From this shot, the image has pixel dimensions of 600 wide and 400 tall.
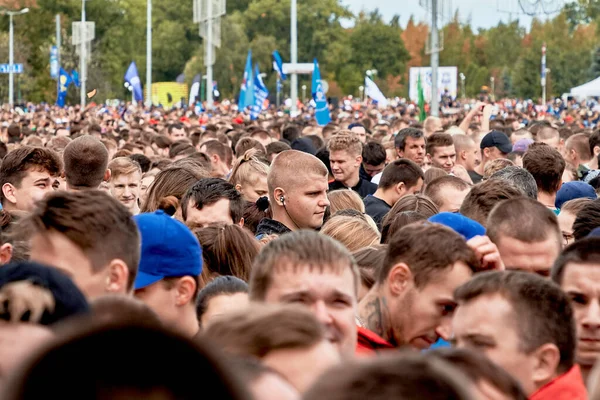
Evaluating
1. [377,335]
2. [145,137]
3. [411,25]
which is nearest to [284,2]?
[411,25]

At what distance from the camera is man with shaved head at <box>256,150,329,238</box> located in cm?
805

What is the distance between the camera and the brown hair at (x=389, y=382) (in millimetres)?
1951

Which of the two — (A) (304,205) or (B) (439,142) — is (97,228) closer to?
(A) (304,205)

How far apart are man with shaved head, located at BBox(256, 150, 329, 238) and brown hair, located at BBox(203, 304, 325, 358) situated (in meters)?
5.14

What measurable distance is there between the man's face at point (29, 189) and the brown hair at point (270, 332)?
219 inches

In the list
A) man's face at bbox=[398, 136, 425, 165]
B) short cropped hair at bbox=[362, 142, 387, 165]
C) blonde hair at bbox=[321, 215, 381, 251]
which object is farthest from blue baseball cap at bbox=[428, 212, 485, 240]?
man's face at bbox=[398, 136, 425, 165]

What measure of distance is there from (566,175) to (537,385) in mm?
9028

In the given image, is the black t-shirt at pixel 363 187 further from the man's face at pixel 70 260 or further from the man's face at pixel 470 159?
the man's face at pixel 70 260

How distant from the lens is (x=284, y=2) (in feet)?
404

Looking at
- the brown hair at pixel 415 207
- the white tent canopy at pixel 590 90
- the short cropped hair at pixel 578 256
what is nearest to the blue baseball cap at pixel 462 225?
the short cropped hair at pixel 578 256

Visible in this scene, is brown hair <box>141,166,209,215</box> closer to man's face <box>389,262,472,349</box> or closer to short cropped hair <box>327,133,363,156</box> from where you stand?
short cropped hair <box>327,133,363,156</box>

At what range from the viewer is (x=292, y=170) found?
811 cm

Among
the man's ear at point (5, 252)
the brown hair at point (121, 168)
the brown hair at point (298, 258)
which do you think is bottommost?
the man's ear at point (5, 252)

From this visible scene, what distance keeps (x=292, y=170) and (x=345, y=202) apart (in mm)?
1183
